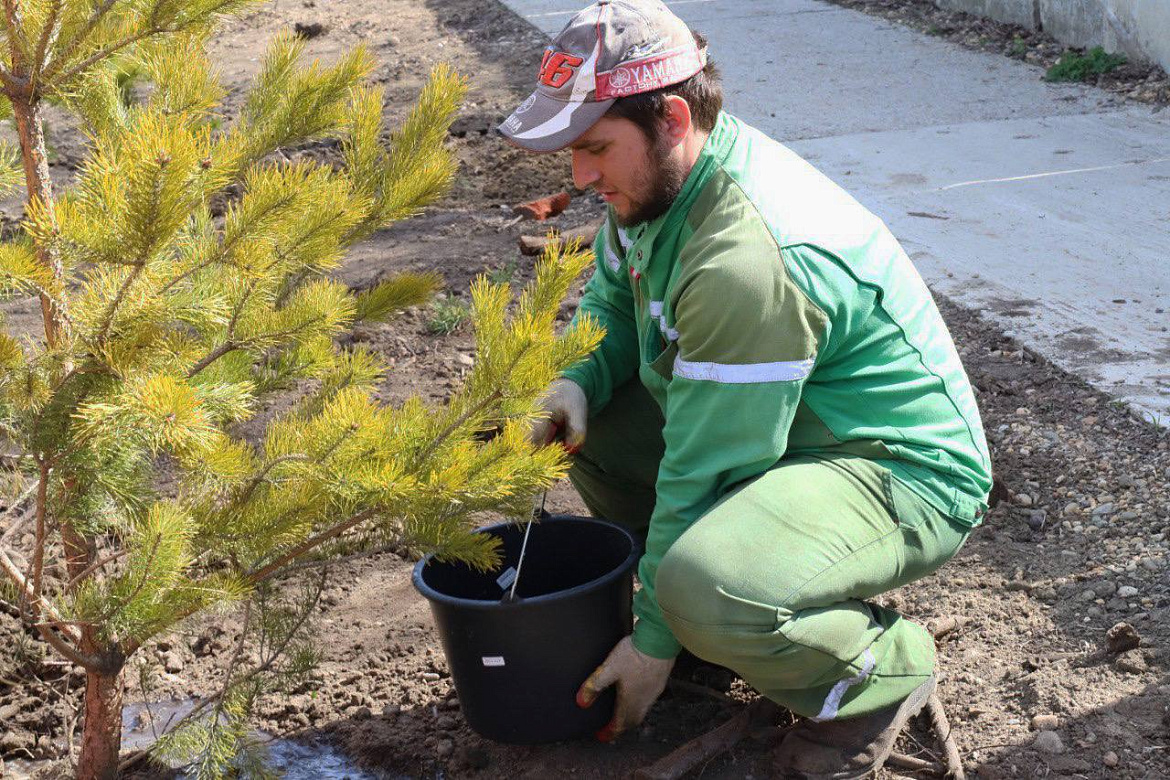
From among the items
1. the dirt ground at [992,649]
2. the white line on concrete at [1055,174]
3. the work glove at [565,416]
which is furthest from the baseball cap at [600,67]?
the white line on concrete at [1055,174]

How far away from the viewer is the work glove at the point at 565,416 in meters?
2.54

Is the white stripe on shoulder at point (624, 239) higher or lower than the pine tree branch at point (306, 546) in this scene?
higher

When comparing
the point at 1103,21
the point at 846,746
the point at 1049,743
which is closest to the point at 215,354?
the point at 846,746

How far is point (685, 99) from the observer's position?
7.21 ft

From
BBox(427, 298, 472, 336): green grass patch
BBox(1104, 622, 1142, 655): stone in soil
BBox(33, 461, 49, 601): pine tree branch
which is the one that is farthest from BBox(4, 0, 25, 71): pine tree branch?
BBox(427, 298, 472, 336): green grass patch

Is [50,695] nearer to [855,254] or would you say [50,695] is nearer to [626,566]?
[626,566]

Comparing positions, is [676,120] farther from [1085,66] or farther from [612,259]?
[1085,66]

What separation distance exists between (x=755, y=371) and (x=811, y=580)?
36cm

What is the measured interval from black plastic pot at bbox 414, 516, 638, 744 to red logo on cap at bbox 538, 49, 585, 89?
2.78ft

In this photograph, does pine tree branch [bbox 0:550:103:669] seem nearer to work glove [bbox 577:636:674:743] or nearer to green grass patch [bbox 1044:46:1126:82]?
work glove [bbox 577:636:674:743]

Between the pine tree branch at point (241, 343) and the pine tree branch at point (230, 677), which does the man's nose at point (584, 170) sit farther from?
the pine tree branch at point (230, 677)

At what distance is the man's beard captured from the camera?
219cm

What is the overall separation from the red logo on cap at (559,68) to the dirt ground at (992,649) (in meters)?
1.23

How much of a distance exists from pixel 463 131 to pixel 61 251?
4898mm
